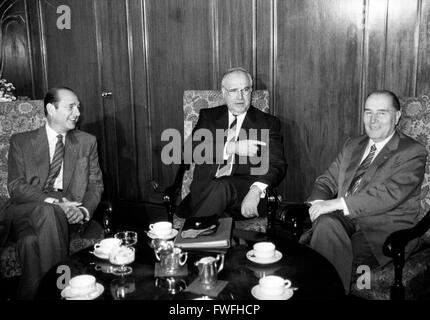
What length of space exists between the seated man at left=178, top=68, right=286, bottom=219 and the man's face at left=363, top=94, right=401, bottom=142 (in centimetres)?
69

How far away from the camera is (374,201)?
251 cm

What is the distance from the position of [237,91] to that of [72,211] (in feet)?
4.44

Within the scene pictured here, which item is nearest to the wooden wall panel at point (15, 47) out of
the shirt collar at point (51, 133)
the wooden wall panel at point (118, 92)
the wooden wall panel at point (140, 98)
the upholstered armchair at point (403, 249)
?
the wooden wall panel at point (118, 92)

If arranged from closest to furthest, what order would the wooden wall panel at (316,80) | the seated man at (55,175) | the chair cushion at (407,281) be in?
the chair cushion at (407,281) < the seated man at (55,175) < the wooden wall panel at (316,80)

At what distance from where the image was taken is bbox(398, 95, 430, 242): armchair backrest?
2607 millimetres

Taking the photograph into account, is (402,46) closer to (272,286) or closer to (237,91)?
(237,91)

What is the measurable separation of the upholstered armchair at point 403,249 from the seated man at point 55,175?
128 cm

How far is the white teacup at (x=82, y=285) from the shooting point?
1.67 meters

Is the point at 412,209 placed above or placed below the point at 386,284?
above

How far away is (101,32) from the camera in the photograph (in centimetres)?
432

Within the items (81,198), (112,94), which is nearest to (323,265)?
(81,198)

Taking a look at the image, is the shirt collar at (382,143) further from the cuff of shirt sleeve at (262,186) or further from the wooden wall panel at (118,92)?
the wooden wall panel at (118,92)
